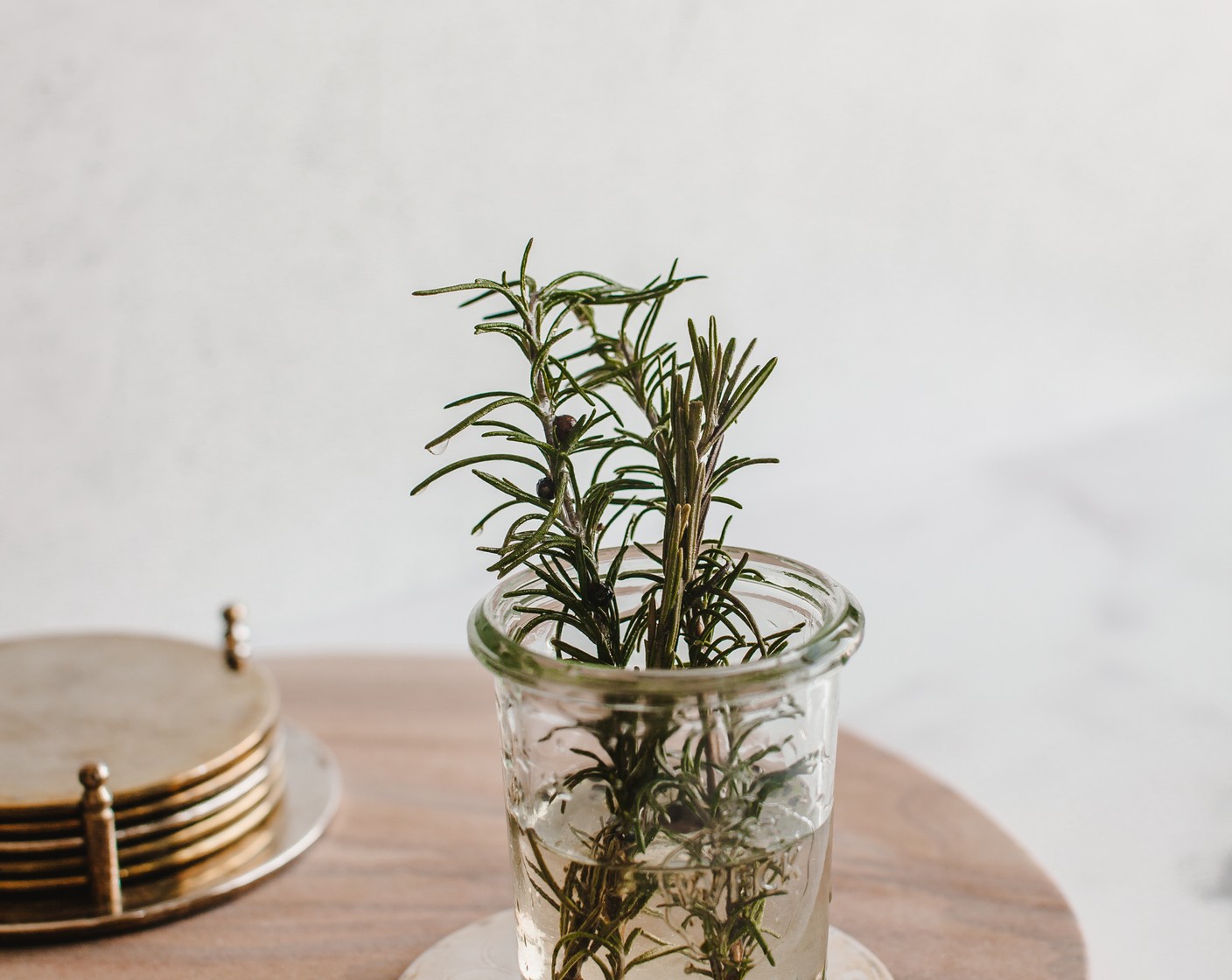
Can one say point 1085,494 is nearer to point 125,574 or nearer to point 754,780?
point 125,574

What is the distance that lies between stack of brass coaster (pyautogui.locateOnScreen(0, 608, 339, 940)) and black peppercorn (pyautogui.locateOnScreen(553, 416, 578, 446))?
292 millimetres

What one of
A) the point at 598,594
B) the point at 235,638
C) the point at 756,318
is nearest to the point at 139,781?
the point at 235,638

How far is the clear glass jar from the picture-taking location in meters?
0.39

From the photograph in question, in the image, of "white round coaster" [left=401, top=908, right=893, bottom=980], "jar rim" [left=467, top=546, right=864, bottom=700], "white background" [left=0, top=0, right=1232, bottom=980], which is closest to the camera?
"jar rim" [left=467, top=546, right=864, bottom=700]

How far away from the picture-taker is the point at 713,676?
0.38 m

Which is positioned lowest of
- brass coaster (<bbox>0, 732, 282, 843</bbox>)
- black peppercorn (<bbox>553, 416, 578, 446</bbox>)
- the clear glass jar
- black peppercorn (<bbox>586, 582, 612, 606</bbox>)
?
brass coaster (<bbox>0, 732, 282, 843</bbox>)

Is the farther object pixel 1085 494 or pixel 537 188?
pixel 1085 494

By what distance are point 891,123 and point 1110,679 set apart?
2.35 ft

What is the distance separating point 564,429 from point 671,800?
0.12 metres

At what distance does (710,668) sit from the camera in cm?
39

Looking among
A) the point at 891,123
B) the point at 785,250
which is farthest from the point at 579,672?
the point at 891,123

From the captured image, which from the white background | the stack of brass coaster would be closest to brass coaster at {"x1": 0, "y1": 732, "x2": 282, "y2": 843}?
the stack of brass coaster

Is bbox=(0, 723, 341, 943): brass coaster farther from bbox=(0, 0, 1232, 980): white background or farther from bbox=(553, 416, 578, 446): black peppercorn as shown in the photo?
bbox=(0, 0, 1232, 980): white background

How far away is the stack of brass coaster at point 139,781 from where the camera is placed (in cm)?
59
